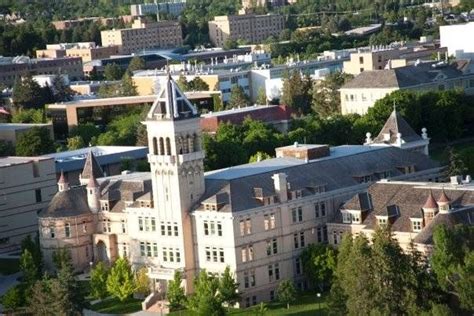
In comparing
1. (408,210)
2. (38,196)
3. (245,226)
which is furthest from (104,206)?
(408,210)

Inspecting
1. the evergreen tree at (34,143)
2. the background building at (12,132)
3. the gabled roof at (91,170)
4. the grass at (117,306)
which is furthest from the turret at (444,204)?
the background building at (12,132)

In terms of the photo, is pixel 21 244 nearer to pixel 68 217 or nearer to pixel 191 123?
pixel 68 217

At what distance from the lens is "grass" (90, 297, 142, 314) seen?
56.0m

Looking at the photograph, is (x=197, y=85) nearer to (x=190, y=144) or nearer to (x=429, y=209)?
(x=190, y=144)

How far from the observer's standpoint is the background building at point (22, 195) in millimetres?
70188

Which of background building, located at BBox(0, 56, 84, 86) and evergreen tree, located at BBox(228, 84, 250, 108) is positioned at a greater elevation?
evergreen tree, located at BBox(228, 84, 250, 108)

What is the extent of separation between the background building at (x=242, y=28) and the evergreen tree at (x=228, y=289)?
459 feet

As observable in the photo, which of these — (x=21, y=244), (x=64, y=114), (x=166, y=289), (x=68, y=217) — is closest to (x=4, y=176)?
(x=21, y=244)

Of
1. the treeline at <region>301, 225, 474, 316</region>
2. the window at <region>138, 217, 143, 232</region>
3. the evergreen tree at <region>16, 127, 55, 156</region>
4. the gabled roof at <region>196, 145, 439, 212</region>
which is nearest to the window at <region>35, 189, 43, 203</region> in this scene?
the window at <region>138, 217, 143, 232</region>

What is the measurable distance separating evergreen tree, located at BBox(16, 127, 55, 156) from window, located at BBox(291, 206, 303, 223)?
3448 cm

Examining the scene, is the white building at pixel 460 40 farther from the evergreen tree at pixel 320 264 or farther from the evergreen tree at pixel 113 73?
the evergreen tree at pixel 320 264

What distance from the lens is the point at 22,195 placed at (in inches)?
2790

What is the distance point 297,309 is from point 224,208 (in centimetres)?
494

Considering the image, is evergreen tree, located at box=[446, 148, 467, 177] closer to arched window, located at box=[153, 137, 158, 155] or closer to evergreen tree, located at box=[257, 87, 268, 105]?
arched window, located at box=[153, 137, 158, 155]
